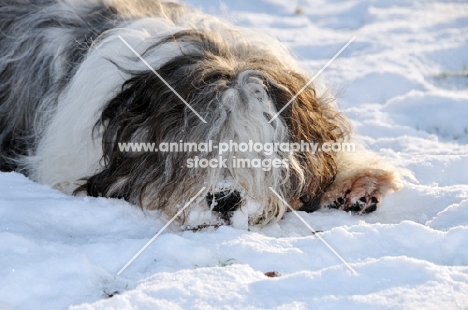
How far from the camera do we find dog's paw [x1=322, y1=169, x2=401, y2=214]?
391 centimetres

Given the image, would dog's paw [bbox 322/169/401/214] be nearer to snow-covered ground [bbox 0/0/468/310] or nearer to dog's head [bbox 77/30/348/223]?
snow-covered ground [bbox 0/0/468/310]

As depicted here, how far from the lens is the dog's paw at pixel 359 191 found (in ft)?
12.8

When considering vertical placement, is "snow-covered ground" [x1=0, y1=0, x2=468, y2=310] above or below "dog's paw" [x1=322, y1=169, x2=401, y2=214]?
above

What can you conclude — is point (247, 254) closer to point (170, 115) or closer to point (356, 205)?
point (170, 115)

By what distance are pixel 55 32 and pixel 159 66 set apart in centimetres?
103

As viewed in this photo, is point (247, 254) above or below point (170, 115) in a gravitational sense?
below

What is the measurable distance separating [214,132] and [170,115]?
0.73 ft

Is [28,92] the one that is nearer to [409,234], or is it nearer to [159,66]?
[159,66]

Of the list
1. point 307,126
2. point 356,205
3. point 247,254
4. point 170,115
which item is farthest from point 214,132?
point 356,205

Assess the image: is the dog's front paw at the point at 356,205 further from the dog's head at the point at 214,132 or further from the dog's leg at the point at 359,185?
the dog's head at the point at 214,132

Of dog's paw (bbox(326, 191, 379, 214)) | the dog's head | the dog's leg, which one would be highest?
the dog's head

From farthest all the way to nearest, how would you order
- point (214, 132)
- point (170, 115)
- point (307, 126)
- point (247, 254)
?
point (307, 126) < point (170, 115) < point (214, 132) < point (247, 254)

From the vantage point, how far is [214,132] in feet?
11.1

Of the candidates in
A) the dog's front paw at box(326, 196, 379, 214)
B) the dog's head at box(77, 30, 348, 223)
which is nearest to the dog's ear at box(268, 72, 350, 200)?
the dog's head at box(77, 30, 348, 223)
